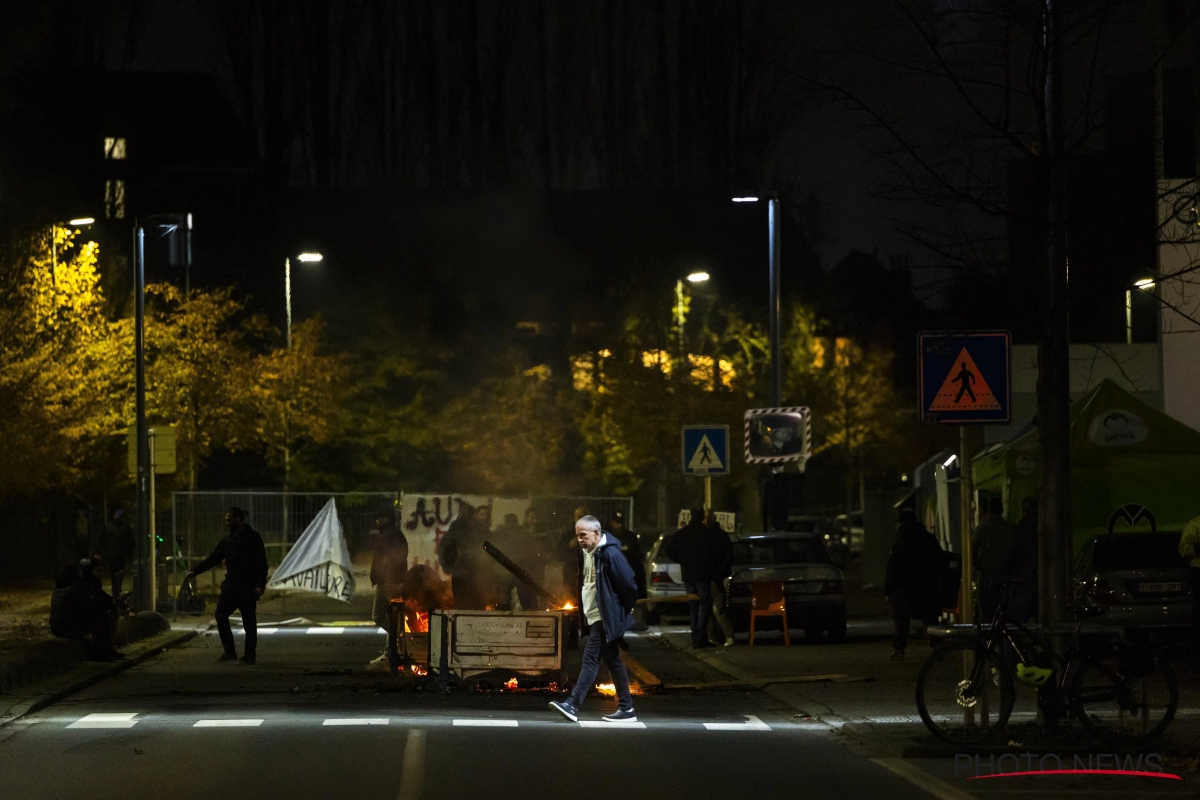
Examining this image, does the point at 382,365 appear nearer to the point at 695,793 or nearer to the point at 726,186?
the point at 726,186

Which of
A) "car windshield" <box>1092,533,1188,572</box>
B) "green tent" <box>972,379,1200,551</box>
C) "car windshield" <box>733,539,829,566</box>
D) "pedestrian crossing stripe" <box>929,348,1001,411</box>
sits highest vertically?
"pedestrian crossing stripe" <box>929,348,1001,411</box>

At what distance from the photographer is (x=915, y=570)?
20.2 m

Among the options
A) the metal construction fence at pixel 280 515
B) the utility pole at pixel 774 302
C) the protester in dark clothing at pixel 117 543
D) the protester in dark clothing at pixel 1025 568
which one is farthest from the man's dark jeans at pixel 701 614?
the protester in dark clothing at pixel 117 543

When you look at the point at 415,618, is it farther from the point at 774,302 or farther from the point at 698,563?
the point at 774,302

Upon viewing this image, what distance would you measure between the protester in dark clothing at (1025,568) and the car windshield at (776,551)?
20.6 feet

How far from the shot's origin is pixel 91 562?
61.7 ft

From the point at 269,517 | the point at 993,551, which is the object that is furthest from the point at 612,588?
the point at 269,517

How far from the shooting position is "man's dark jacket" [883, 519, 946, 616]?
65.6 ft

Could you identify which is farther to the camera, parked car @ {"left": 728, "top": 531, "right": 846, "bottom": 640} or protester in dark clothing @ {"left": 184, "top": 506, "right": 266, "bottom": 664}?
parked car @ {"left": 728, "top": 531, "right": 846, "bottom": 640}

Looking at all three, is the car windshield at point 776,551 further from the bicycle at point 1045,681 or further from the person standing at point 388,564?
the bicycle at point 1045,681

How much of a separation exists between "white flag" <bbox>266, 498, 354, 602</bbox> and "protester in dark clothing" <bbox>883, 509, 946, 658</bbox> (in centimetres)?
1070

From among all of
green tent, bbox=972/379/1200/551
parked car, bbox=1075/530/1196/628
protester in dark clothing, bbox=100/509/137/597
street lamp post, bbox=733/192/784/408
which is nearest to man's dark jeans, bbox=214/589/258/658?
parked car, bbox=1075/530/1196/628

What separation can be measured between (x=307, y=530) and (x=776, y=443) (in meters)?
7.59

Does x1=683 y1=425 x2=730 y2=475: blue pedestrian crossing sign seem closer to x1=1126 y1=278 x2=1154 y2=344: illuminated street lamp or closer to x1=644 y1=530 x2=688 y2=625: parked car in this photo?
x1=644 y1=530 x2=688 y2=625: parked car
